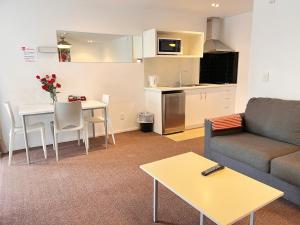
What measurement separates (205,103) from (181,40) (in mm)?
1432

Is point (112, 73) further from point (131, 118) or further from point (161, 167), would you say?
point (161, 167)

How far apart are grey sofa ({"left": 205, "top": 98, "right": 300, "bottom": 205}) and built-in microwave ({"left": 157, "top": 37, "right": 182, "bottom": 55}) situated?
198 cm

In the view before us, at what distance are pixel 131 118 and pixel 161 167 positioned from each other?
9.22 ft

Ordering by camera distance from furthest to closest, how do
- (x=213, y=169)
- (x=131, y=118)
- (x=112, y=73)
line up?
(x=131, y=118) < (x=112, y=73) < (x=213, y=169)

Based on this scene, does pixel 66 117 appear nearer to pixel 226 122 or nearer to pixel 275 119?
pixel 226 122

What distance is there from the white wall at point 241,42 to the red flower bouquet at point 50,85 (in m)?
3.91

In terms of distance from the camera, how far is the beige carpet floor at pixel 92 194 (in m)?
1.95

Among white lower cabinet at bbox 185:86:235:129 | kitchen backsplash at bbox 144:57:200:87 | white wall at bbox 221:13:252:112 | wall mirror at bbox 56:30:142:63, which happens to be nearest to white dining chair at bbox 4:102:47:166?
wall mirror at bbox 56:30:142:63

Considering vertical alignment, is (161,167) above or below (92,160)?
above

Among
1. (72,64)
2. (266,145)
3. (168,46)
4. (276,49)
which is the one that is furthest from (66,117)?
(276,49)

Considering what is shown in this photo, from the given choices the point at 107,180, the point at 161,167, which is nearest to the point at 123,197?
the point at 107,180

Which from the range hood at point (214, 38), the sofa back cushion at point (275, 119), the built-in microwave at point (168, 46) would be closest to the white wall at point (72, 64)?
the built-in microwave at point (168, 46)

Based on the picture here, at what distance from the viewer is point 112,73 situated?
4.30 metres

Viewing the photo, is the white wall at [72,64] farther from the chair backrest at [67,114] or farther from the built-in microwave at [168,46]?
the chair backrest at [67,114]
